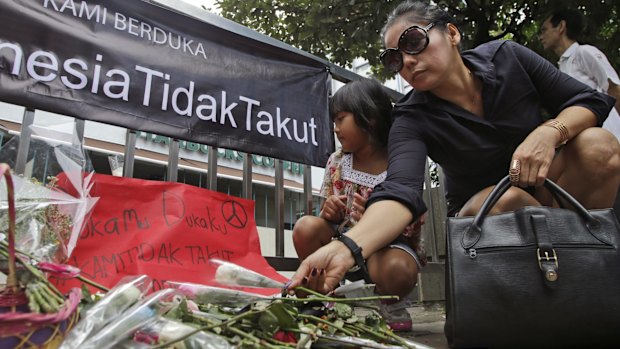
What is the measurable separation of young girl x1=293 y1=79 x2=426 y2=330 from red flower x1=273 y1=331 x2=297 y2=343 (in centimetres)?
95

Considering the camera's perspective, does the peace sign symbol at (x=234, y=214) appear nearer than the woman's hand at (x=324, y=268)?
No

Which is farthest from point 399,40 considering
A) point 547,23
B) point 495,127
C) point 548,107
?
point 547,23

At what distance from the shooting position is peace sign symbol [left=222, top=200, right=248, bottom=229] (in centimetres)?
216

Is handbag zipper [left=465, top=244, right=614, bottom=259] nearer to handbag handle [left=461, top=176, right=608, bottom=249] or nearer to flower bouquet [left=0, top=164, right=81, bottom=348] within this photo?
handbag handle [left=461, top=176, right=608, bottom=249]

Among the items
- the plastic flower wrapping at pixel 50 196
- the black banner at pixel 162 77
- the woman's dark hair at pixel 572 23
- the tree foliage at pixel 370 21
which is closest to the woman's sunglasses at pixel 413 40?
the black banner at pixel 162 77

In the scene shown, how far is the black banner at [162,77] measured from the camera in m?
1.83

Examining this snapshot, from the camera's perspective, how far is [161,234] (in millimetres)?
1864

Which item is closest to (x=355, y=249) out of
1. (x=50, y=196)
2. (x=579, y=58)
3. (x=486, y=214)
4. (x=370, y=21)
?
(x=486, y=214)

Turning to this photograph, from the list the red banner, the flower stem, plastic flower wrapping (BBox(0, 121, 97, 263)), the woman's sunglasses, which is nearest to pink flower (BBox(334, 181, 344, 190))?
the red banner

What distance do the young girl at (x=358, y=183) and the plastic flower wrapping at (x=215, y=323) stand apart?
0.84 meters

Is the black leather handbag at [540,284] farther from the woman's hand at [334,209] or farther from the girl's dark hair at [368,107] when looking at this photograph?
the girl's dark hair at [368,107]

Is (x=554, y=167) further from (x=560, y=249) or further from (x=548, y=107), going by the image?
(x=560, y=249)

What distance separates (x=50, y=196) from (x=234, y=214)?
99cm

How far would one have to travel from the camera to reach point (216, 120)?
2348 mm
